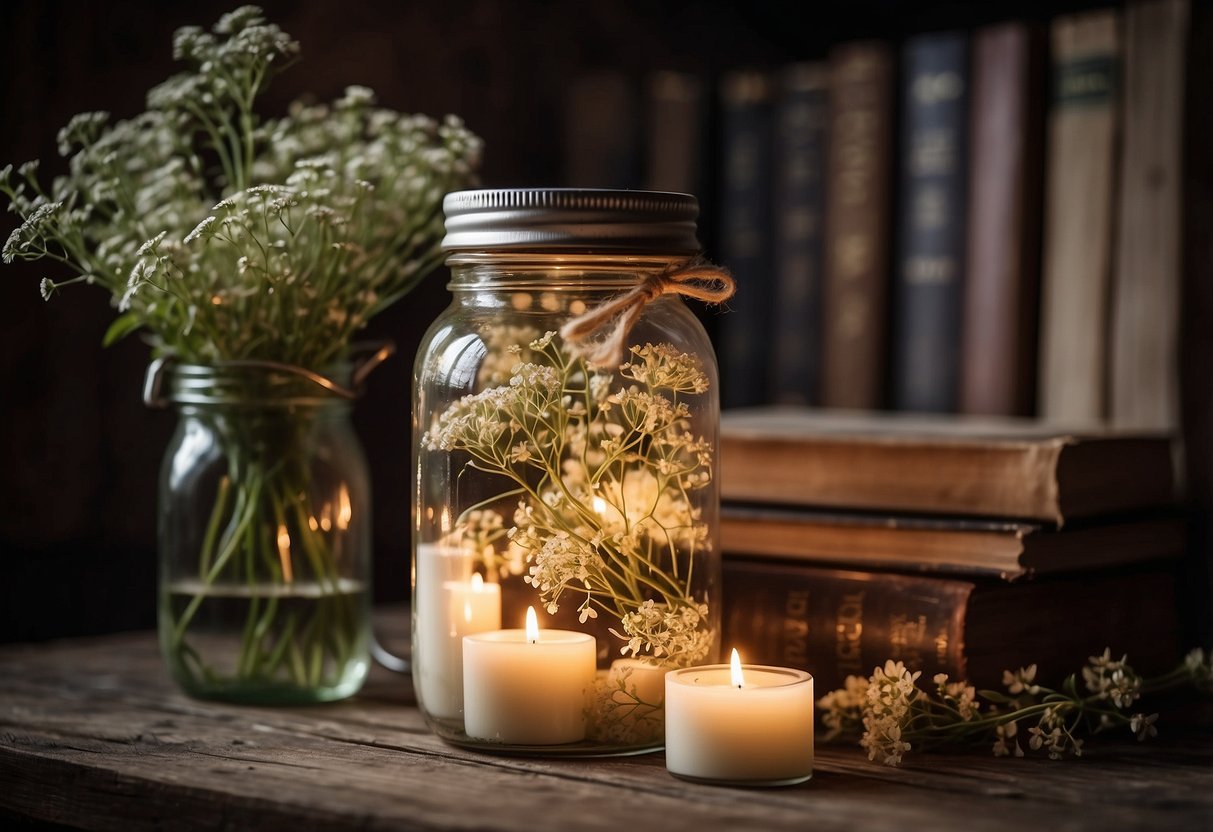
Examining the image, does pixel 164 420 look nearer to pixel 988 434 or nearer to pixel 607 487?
pixel 607 487

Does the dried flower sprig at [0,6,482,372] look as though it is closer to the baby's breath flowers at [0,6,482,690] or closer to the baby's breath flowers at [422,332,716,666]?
the baby's breath flowers at [0,6,482,690]

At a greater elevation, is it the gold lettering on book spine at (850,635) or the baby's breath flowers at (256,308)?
the baby's breath flowers at (256,308)

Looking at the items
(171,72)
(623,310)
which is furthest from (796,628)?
(171,72)

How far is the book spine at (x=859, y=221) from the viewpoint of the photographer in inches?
53.7

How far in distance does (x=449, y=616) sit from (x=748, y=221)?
69 cm

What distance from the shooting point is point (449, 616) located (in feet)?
2.93

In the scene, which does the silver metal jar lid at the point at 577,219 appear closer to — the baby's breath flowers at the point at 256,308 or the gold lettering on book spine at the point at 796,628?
the baby's breath flowers at the point at 256,308

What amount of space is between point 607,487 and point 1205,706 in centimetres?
48

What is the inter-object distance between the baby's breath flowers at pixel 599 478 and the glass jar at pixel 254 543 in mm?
191

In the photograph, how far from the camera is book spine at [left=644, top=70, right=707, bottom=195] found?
1.47 meters

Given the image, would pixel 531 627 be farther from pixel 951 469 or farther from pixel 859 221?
pixel 859 221

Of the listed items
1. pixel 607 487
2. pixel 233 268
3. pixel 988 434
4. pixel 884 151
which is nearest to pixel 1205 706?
pixel 988 434

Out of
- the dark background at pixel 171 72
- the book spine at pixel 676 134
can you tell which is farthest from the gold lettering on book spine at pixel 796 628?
the book spine at pixel 676 134

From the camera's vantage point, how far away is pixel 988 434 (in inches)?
40.4
